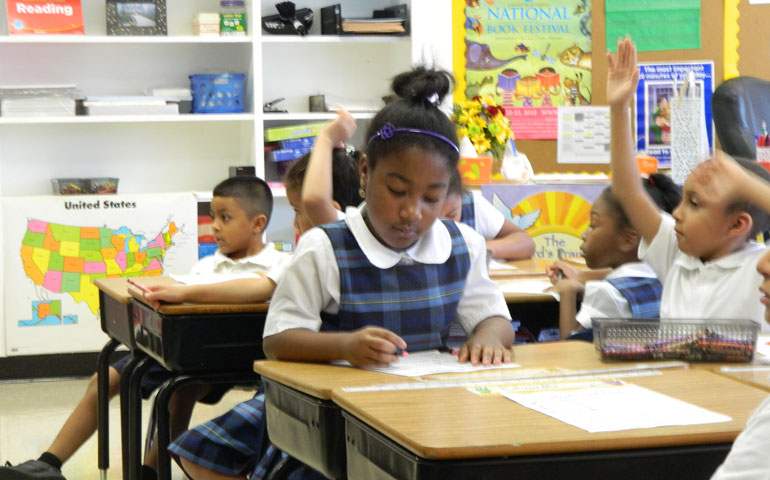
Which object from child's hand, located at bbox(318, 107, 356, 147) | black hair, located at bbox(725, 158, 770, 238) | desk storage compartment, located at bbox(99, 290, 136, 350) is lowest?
desk storage compartment, located at bbox(99, 290, 136, 350)

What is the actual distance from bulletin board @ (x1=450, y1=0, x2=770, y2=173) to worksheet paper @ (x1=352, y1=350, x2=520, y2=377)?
3481mm

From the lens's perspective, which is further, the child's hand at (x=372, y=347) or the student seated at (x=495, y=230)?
the student seated at (x=495, y=230)

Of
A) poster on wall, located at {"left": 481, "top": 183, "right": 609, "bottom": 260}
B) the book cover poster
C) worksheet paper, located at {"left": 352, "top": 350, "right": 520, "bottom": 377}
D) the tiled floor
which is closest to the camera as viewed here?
worksheet paper, located at {"left": 352, "top": 350, "right": 520, "bottom": 377}

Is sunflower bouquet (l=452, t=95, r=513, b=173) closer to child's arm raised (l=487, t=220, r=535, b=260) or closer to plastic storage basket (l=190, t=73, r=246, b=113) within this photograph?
child's arm raised (l=487, t=220, r=535, b=260)

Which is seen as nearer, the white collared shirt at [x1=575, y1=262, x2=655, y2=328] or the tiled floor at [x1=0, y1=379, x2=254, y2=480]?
the white collared shirt at [x1=575, y1=262, x2=655, y2=328]

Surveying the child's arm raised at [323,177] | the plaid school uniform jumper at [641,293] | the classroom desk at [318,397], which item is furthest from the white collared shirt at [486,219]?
the classroom desk at [318,397]

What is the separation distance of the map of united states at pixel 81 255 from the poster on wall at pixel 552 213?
1.57 m

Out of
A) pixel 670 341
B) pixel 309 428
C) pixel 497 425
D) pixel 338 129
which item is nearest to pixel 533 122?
pixel 338 129

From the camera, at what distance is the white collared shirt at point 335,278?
184 cm

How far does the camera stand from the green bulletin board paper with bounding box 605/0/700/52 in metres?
5.21

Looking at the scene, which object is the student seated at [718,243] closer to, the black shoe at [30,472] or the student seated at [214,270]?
the student seated at [214,270]

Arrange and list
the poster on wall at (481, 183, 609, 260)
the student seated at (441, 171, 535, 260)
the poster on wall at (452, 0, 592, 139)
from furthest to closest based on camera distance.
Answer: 1. the poster on wall at (452, 0, 592, 139)
2. the poster on wall at (481, 183, 609, 260)
3. the student seated at (441, 171, 535, 260)

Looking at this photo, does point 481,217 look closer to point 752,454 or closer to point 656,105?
point 656,105

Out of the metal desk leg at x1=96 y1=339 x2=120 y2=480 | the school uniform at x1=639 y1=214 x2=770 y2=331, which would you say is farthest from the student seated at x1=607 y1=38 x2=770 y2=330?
the metal desk leg at x1=96 y1=339 x2=120 y2=480
